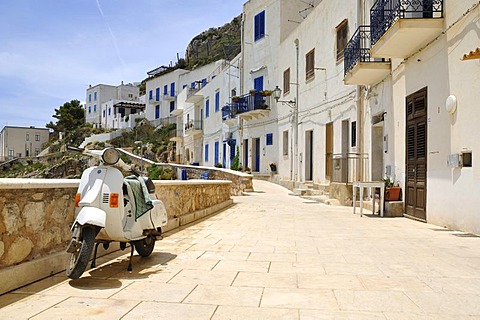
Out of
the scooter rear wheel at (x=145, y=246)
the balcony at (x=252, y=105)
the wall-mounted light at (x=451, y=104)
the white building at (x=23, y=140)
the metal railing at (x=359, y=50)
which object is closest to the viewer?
the scooter rear wheel at (x=145, y=246)

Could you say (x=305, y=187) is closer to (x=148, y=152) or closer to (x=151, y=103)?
(x=148, y=152)

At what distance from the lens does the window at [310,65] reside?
1882 cm

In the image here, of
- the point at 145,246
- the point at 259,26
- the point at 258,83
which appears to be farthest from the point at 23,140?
the point at 145,246

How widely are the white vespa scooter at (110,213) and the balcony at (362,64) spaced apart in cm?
831

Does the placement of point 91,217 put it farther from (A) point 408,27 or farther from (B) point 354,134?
(B) point 354,134

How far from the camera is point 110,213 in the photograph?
4449 millimetres

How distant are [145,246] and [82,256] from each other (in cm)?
142

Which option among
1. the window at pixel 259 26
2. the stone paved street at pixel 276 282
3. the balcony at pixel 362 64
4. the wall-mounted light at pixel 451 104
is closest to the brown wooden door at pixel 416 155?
the wall-mounted light at pixel 451 104

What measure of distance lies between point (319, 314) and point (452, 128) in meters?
6.14

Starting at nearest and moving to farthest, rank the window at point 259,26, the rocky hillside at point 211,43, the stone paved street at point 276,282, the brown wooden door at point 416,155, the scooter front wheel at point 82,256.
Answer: the stone paved street at point 276,282 → the scooter front wheel at point 82,256 → the brown wooden door at point 416,155 → the window at point 259,26 → the rocky hillside at point 211,43

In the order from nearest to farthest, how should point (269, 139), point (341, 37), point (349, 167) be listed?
point (349, 167)
point (341, 37)
point (269, 139)

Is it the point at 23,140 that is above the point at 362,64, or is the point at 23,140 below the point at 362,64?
above

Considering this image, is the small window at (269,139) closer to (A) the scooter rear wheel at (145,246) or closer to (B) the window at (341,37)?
(B) the window at (341,37)

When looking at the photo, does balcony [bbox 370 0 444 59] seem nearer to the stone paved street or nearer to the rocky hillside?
the stone paved street
